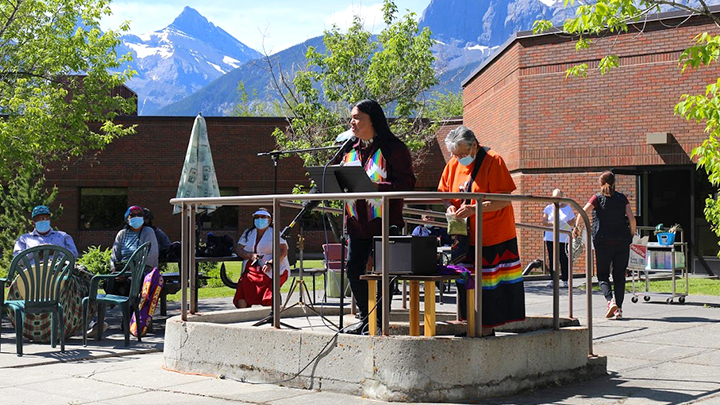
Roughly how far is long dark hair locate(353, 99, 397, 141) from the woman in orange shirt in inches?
18.9

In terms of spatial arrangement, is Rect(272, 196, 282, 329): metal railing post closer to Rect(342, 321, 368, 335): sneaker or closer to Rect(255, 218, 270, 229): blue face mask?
Rect(342, 321, 368, 335): sneaker

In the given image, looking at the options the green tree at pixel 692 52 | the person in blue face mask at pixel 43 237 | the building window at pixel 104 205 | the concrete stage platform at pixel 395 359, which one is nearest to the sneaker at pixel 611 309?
the green tree at pixel 692 52

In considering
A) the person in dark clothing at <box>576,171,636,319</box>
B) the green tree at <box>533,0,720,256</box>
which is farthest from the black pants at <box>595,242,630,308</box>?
the green tree at <box>533,0,720,256</box>

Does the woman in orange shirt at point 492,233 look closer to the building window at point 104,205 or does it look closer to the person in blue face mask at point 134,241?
the person in blue face mask at point 134,241

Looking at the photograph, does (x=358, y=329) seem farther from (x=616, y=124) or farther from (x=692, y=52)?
(x=616, y=124)

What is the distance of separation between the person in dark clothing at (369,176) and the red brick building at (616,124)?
45.2ft

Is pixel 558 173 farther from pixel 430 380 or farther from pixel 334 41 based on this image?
pixel 430 380

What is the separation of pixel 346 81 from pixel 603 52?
5.82 meters

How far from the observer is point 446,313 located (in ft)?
28.8

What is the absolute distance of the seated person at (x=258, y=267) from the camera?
10.6 m

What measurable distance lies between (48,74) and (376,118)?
474 inches

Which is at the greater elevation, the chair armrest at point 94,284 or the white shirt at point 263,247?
the white shirt at point 263,247

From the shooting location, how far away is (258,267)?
1073 centimetres

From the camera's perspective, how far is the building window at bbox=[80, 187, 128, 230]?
34.7 meters
